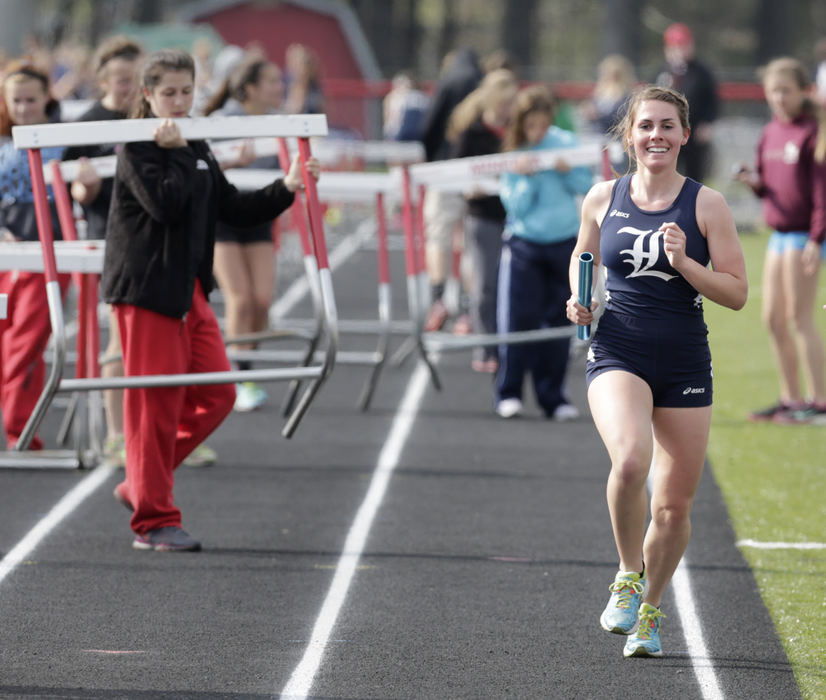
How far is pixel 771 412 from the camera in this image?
10422mm

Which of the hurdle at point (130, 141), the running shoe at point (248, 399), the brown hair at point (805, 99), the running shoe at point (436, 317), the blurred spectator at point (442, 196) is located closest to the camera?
the hurdle at point (130, 141)

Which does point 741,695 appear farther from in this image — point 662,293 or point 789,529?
point 789,529

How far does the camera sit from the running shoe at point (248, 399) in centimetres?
1052

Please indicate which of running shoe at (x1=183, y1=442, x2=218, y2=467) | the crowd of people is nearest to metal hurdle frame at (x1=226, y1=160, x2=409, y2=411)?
the crowd of people

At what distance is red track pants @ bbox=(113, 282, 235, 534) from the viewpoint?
21.6ft

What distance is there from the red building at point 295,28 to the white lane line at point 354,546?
33.4 metres

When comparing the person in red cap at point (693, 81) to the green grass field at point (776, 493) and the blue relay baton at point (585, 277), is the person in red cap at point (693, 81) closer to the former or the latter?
the green grass field at point (776, 493)

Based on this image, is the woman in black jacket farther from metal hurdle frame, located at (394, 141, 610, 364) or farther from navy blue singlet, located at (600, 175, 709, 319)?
→ metal hurdle frame, located at (394, 141, 610, 364)

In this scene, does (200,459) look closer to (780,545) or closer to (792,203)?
(780,545)

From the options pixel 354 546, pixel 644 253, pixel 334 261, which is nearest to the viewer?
pixel 644 253

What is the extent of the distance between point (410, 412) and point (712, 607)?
4.56m

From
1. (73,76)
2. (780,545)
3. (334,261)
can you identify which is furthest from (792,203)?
(73,76)

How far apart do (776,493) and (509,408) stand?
2404 millimetres

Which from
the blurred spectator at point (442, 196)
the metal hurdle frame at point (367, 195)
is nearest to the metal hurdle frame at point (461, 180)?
the metal hurdle frame at point (367, 195)
